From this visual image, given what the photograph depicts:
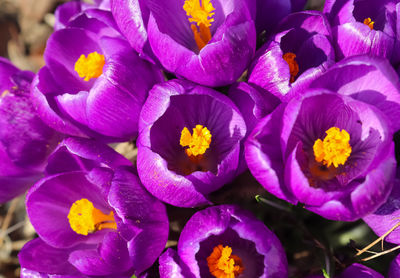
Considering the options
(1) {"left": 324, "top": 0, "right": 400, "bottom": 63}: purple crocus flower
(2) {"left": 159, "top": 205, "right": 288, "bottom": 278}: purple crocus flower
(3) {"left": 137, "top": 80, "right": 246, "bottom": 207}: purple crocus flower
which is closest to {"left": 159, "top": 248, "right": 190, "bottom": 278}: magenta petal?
(2) {"left": 159, "top": 205, "right": 288, "bottom": 278}: purple crocus flower

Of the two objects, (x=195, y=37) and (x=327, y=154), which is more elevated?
(x=195, y=37)

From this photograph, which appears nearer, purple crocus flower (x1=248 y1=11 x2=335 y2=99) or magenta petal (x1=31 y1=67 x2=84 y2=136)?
purple crocus flower (x1=248 y1=11 x2=335 y2=99)

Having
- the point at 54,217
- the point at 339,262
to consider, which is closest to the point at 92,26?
the point at 54,217

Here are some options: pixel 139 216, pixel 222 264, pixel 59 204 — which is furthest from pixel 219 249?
pixel 59 204

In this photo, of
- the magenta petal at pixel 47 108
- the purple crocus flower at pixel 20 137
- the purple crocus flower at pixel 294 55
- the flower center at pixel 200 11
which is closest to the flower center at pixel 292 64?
the purple crocus flower at pixel 294 55

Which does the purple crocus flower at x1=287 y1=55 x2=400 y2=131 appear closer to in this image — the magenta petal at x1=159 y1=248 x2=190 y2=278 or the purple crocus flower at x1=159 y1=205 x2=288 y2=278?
the purple crocus flower at x1=159 y1=205 x2=288 y2=278

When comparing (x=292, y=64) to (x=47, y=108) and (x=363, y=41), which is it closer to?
(x=363, y=41)

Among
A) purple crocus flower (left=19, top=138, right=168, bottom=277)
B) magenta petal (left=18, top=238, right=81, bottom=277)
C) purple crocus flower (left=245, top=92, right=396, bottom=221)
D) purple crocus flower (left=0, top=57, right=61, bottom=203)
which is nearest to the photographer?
purple crocus flower (left=245, top=92, right=396, bottom=221)
